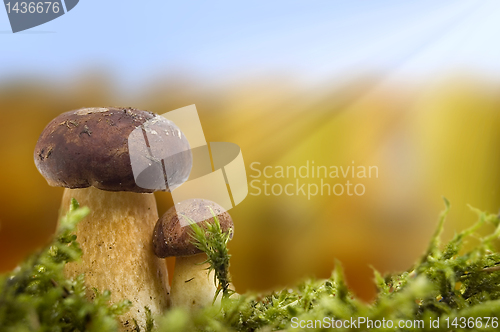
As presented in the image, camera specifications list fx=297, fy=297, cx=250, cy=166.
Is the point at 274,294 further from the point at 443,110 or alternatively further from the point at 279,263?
the point at 443,110

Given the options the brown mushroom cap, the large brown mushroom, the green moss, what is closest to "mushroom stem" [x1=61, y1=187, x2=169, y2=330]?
the large brown mushroom

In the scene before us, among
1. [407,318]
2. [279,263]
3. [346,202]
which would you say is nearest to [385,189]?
[346,202]

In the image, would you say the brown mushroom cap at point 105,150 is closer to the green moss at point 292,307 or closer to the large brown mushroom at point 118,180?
the large brown mushroom at point 118,180

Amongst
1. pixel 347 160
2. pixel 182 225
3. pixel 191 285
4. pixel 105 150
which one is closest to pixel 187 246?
pixel 182 225

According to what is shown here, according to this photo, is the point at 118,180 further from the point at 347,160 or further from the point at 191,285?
the point at 347,160

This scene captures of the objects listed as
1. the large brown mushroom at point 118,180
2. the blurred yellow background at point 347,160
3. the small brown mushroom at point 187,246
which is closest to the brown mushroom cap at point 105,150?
the large brown mushroom at point 118,180

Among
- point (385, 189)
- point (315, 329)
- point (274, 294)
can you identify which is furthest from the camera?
point (385, 189)
